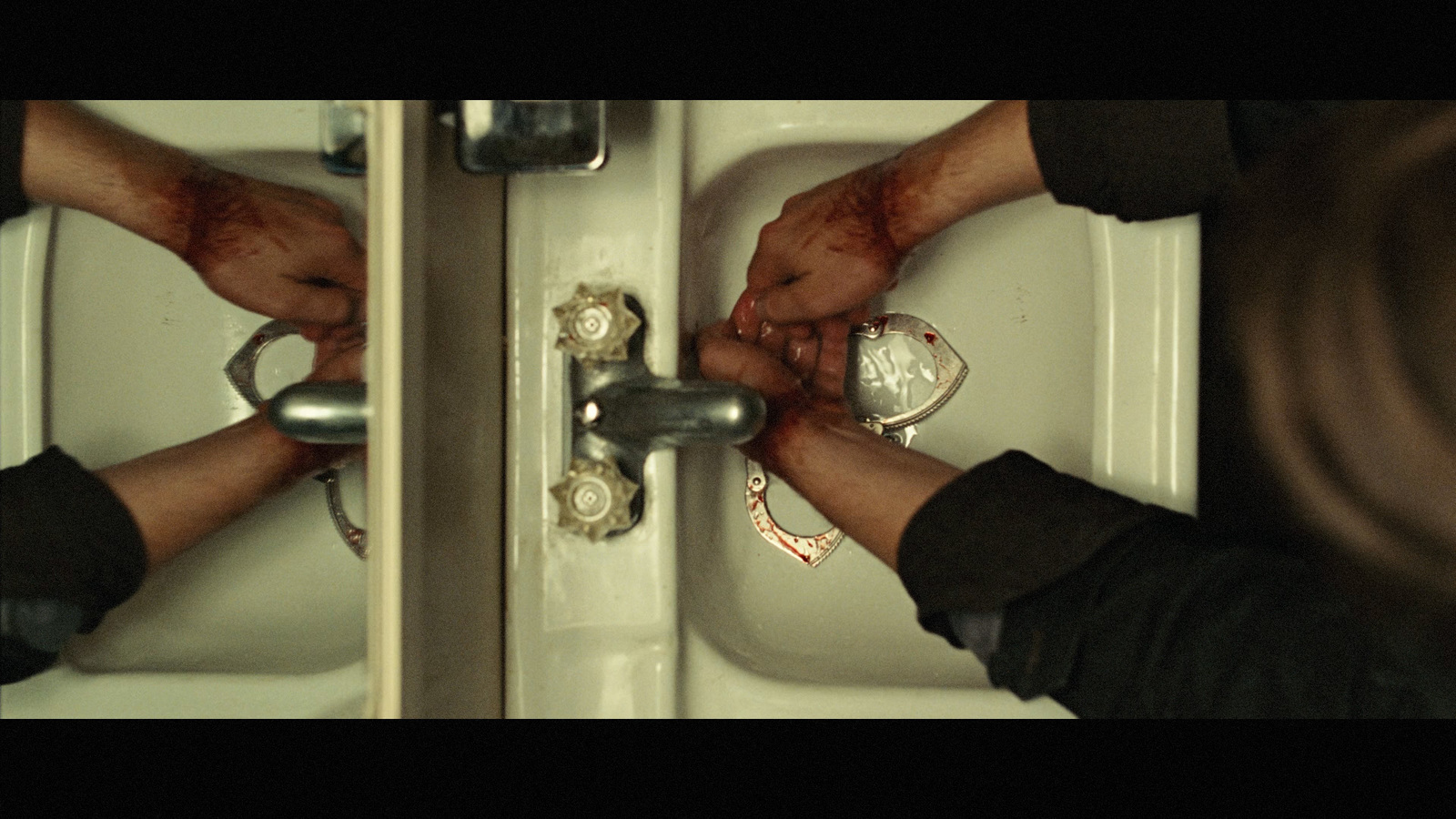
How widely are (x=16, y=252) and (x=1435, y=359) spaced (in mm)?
1370

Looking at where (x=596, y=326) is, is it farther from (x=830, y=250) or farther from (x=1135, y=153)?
(x=1135, y=153)

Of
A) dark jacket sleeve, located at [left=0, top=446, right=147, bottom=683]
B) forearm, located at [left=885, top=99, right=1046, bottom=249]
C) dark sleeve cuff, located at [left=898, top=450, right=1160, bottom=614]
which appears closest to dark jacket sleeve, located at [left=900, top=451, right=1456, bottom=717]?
dark sleeve cuff, located at [left=898, top=450, right=1160, bottom=614]

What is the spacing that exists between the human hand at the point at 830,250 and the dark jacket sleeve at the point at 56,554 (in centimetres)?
53

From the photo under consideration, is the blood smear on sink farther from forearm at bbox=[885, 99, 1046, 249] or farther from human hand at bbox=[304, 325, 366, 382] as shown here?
human hand at bbox=[304, 325, 366, 382]

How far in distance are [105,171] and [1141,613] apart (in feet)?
2.45

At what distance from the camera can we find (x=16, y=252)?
1.65ft

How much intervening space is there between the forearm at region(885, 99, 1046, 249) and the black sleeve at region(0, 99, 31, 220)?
657mm

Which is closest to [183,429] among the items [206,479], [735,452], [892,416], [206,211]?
[206,479]

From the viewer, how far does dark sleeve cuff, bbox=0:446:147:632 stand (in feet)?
1.61

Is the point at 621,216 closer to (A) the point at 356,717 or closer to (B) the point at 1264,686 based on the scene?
(A) the point at 356,717

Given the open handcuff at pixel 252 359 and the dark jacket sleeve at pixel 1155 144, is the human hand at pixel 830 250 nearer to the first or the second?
the dark jacket sleeve at pixel 1155 144

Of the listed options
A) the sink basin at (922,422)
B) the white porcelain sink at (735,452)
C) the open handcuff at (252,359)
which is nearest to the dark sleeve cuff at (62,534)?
the open handcuff at (252,359)

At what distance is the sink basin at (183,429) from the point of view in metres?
0.51

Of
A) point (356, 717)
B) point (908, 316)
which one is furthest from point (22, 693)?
point (908, 316)
